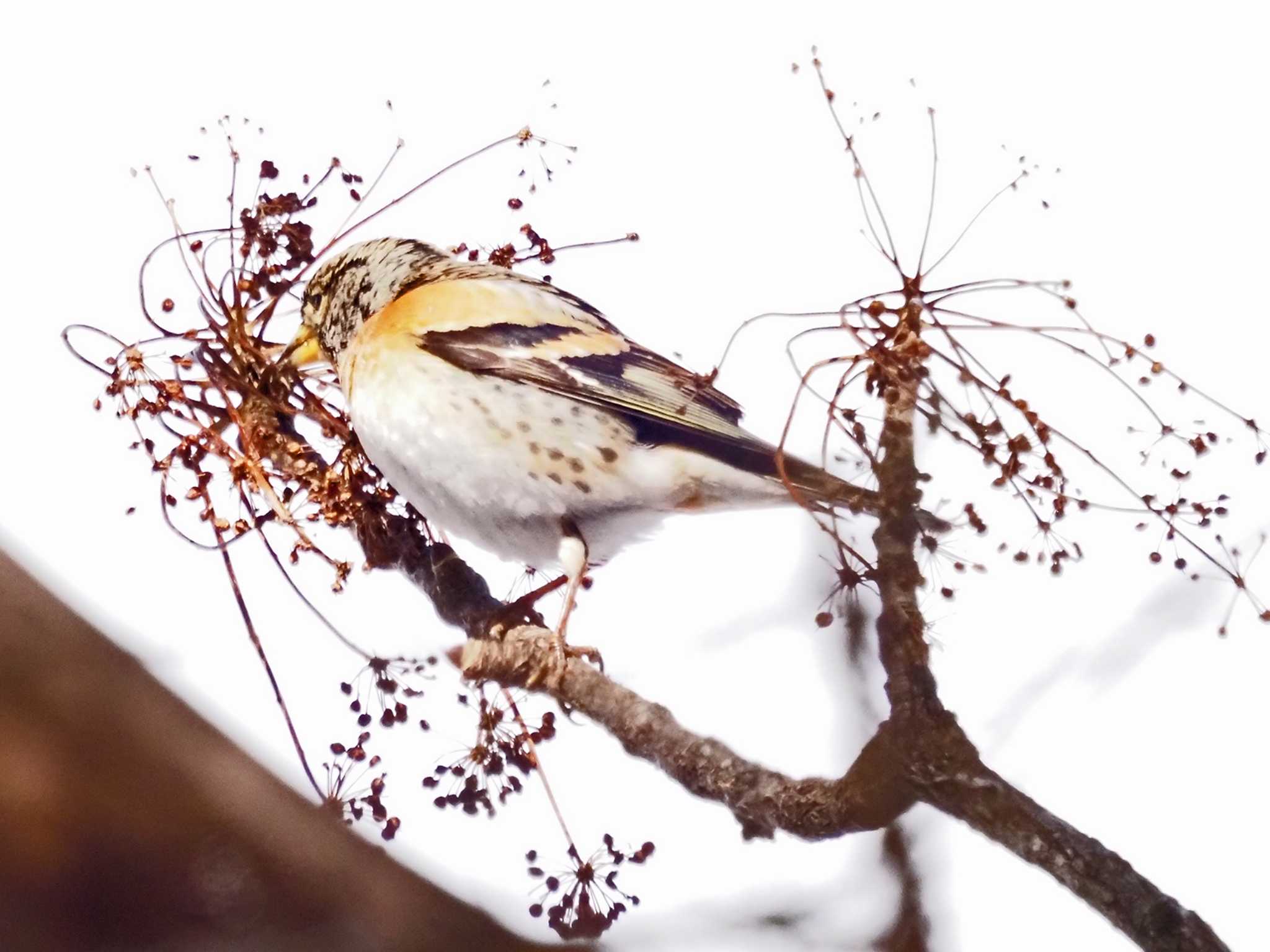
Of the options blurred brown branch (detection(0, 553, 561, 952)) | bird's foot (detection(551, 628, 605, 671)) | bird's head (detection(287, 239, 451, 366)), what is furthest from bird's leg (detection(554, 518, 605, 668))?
blurred brown branch (detection(0, 553, 561, 952))

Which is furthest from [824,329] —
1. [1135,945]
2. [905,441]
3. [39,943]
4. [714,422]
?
[39,943]

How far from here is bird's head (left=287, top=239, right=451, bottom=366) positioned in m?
1.84

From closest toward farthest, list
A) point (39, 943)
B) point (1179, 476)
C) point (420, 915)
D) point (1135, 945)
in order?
point (39, 943) < point (420, 915) < point (1135, 945) < point (1179, 476)

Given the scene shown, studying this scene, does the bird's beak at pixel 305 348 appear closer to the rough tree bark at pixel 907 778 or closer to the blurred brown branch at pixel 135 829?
the rough tree bark at pixel 907 778

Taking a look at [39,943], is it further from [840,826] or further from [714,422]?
[714,422]

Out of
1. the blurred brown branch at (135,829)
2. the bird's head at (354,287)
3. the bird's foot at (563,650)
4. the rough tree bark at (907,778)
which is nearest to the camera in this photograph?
the blurred brown branch at (135,829)

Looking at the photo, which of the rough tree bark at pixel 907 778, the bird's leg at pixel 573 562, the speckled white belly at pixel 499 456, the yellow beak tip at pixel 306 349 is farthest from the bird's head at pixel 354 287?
the rough tree bark at pixel 907 778

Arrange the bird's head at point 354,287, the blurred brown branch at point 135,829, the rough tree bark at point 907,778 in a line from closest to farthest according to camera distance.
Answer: the blurred brown branch at point 135,829 < the rough tree bark at point 907,778 < the bird's head at point 354,287

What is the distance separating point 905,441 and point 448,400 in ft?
2.45

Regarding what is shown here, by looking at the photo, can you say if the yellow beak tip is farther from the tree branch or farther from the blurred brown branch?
the blurred brown branch

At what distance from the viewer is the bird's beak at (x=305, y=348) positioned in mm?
1782

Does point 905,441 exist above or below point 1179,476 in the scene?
below

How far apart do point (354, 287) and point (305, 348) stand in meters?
0.15

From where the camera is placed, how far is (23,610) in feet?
2.64
